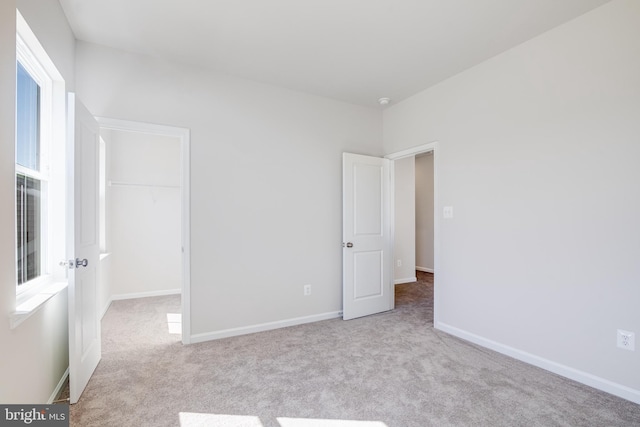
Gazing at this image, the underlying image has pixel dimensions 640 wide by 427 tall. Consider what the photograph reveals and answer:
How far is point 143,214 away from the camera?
490 cm

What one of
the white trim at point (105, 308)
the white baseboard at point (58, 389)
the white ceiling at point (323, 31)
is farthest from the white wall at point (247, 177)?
the white trim at point (105, 308)

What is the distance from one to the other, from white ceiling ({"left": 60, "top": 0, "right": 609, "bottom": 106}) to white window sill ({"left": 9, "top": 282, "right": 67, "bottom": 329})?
2.02 metres

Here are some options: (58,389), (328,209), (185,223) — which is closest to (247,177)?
(185,223)

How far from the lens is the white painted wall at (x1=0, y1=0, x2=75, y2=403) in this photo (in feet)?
4.55

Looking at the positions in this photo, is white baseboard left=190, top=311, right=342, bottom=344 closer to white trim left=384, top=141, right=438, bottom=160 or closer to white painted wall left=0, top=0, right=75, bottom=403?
white painted wall left=0, top=0, right=75, bottom=403

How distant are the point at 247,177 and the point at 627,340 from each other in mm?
3347

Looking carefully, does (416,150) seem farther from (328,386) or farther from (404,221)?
(328,386)

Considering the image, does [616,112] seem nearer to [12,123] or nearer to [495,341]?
[495,341]

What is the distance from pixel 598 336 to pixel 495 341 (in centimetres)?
80

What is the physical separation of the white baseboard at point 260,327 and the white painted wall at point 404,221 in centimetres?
242

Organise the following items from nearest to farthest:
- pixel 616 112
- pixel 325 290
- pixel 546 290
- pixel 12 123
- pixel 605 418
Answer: pixel 12 123
pixel 605 418
pixel 616 112
pixel 546 290
pixel 325 290

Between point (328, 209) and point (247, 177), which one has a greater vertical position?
point (247, 177)

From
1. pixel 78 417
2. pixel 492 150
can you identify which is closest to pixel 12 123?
pixel 78 417

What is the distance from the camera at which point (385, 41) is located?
103 inches
